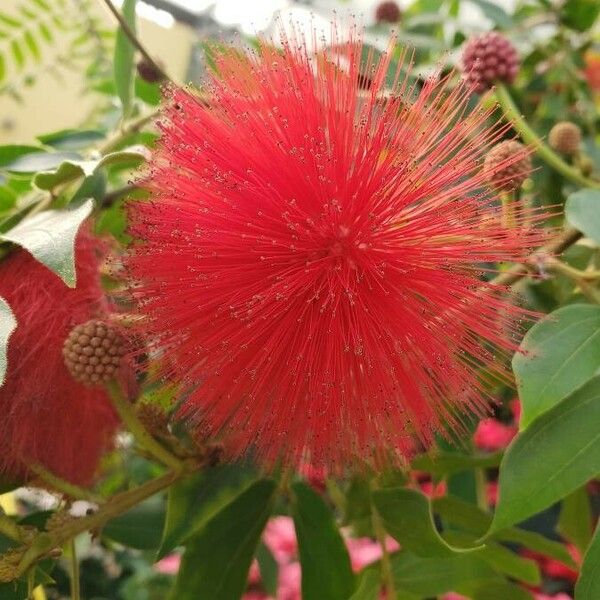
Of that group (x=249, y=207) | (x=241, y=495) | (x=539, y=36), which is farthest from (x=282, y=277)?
(x=539, y=36)

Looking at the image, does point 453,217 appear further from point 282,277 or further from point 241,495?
point 241,495

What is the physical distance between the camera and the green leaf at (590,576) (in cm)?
54

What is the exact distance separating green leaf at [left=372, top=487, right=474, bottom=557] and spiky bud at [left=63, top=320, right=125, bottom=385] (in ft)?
0.87

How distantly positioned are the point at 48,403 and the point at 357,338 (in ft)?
0.90

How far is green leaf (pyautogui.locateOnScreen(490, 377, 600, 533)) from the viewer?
54 centimetres

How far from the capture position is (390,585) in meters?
0.71

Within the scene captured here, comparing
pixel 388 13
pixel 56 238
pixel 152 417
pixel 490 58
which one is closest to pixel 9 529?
pixel 152 417

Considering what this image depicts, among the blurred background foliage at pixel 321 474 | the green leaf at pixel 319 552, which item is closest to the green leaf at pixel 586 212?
the blurred background foliage at pixel 321 474

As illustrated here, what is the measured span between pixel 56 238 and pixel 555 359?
0.37 meters

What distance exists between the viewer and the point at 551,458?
21.6 inches

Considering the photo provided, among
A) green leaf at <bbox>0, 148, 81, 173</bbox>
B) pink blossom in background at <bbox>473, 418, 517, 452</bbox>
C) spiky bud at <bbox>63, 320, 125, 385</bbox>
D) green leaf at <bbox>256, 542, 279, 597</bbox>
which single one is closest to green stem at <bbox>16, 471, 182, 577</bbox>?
spiky bud at <bbox>63, 320, 125, 385</bbox>

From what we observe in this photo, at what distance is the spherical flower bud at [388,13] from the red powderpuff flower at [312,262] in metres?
0.72

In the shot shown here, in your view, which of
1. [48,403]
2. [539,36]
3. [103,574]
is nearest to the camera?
[48,403]

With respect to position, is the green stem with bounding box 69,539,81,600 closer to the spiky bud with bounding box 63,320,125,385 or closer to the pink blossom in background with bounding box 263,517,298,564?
the spiky bud with bounding box 63,320,125,385
